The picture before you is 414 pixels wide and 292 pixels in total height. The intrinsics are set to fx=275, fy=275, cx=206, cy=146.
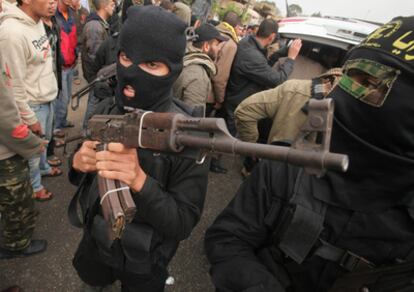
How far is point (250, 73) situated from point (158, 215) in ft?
10.4

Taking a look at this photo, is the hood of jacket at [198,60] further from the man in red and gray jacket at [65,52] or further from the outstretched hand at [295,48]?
the man in red and gray jacket at [65,52]

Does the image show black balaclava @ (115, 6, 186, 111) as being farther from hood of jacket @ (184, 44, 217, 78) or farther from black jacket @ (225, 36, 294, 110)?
black jacket @ (225, 36, 294, 110)

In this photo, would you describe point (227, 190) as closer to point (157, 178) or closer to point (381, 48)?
point (157, 178)

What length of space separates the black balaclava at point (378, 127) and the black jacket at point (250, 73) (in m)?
2.81

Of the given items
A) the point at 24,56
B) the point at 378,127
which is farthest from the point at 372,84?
the point at 24,56

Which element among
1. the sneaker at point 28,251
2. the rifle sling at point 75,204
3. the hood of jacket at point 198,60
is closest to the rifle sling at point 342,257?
the rifle sling at point 75,204

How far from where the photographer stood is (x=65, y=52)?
467 centimetres

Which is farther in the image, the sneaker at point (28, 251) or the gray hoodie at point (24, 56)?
the sneaker at point (28, 251)

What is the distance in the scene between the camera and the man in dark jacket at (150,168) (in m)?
1.37

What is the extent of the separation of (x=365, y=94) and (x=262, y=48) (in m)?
3.42

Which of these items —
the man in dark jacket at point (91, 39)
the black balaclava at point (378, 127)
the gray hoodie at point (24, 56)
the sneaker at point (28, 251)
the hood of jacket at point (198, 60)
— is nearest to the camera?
the black balaclava at point (378, 127)

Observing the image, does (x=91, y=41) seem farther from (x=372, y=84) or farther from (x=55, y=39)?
(x=372, y=84)

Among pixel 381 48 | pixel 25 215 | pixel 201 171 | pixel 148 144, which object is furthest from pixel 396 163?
pixel 25 215

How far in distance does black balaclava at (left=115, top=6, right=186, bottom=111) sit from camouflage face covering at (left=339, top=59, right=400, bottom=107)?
89 cm
